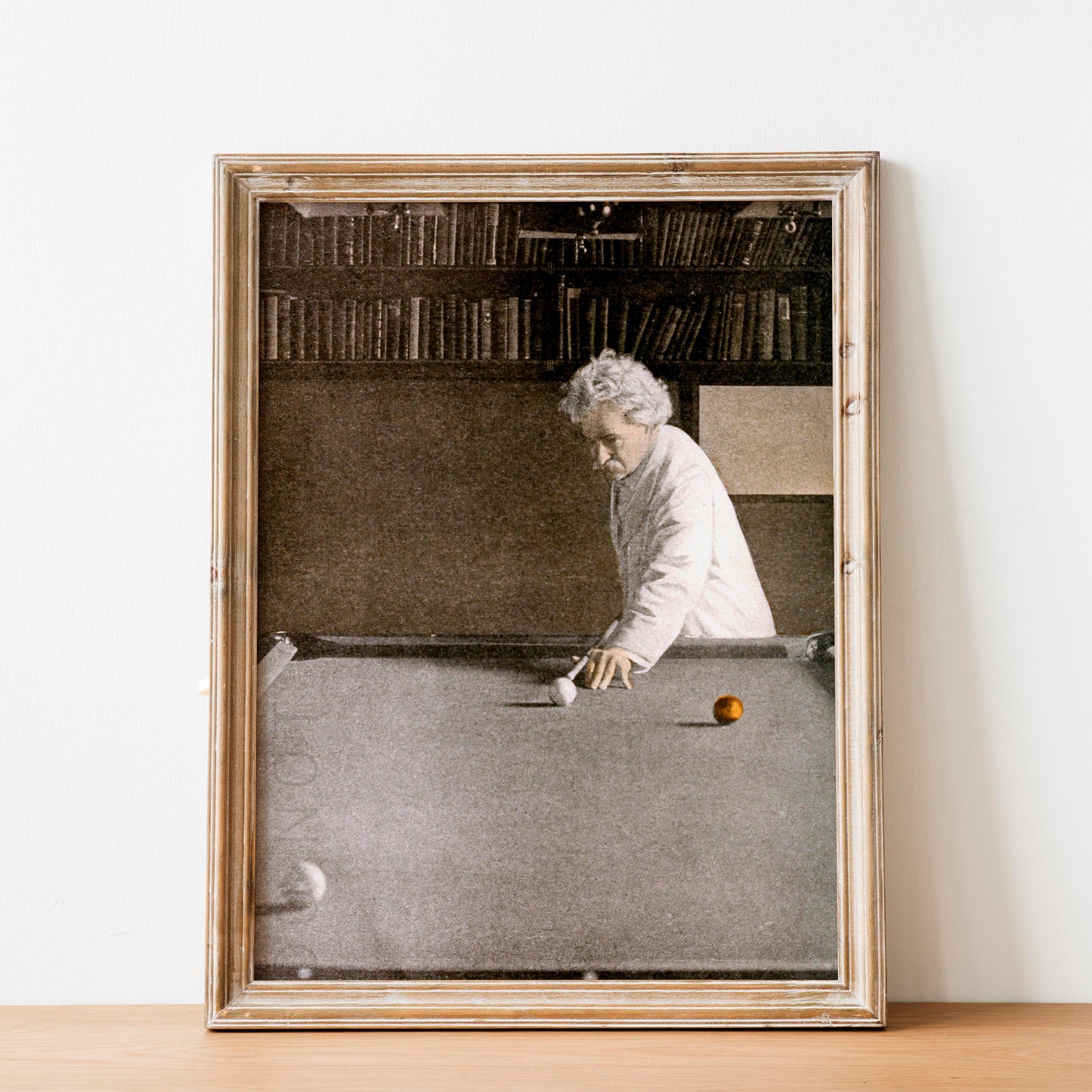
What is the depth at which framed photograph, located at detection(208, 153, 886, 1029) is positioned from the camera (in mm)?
1274

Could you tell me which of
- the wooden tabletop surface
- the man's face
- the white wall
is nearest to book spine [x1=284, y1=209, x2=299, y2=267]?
the white wall

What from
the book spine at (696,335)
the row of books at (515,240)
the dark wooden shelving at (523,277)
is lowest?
the book spine at (696,335)

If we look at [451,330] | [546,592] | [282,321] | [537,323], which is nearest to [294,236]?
[282,321]

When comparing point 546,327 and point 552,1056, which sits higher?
point 546,327

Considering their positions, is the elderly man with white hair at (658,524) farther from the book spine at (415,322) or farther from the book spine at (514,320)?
the book spine at (415,322)

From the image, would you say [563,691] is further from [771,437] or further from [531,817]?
[771,437]

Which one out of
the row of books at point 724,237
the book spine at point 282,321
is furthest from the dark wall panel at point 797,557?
the book spine at point 282,321

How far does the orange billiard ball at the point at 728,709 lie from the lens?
1284 millimetres

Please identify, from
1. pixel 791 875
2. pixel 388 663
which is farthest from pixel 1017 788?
pixel 388 663

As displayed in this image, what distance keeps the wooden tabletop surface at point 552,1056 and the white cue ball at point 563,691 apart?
0.44 metres

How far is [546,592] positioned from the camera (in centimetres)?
129

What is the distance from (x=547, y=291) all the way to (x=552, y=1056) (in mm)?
1005

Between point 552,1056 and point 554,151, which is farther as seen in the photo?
point 554,151

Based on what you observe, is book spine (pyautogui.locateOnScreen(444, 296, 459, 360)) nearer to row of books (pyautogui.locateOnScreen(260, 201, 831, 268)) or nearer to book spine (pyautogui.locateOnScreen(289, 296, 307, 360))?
row of books (pyautogui.locateOnScreen(260, 201, 831, 268))
